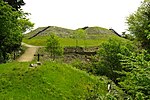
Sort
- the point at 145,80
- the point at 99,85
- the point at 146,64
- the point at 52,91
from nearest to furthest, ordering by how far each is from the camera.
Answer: the point at 145,80 → the point at 146,64 → the point at 52,91 → the point at 99,85

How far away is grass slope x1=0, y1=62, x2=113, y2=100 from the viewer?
13.5 metres

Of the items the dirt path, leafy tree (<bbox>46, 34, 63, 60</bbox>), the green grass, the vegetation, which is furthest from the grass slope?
the green grass

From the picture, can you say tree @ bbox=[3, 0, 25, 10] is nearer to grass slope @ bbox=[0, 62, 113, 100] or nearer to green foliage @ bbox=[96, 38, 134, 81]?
green foliage @ bbox=[96, 38, 134, 81]

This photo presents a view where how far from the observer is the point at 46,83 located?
14.5 meters

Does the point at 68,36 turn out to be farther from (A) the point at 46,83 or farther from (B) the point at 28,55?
(A) the point at 46,83

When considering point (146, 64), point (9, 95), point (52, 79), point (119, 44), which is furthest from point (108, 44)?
point (146, 64)

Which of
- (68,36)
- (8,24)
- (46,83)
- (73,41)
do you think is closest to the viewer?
(46,83)

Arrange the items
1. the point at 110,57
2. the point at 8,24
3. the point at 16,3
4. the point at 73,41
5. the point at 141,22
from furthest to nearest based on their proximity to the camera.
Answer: the point at 73,41 → the point at 16,3 → the point at 110,57 → the point at 141,22 → the point at 8,24

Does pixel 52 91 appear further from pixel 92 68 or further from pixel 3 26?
pixel 92 68

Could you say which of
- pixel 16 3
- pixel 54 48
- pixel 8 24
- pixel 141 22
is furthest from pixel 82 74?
pixel 54 48

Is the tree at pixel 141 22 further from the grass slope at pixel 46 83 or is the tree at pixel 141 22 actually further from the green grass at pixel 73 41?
the green grass at pixel 73 41

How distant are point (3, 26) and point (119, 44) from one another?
9.16 meters

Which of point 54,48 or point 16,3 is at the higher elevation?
point 16,3

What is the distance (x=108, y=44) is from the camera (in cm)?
2561
